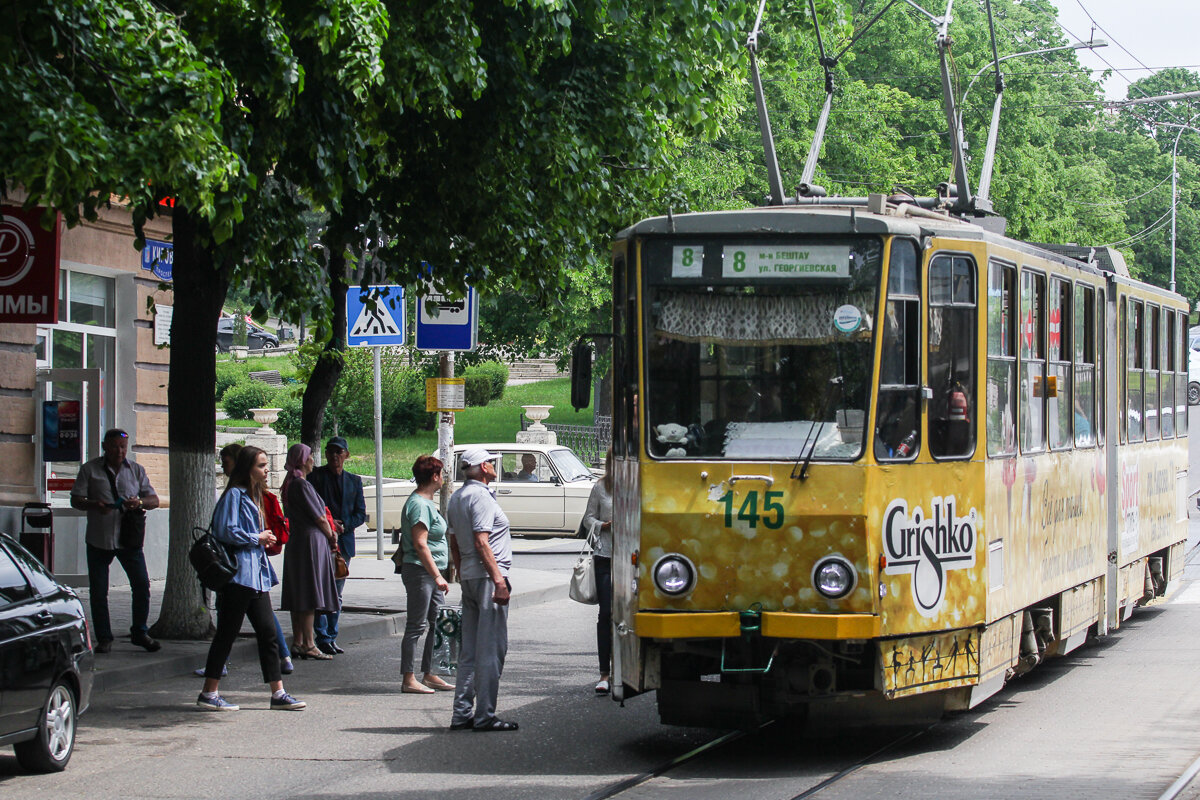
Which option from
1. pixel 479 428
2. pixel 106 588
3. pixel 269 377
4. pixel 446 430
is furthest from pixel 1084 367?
pixel 269 377

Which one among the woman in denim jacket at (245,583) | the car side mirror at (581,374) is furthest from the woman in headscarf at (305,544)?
the car side mirror at (581,374)

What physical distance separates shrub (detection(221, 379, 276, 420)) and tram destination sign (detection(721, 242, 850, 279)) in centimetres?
4485

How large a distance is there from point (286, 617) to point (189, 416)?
9.58ft

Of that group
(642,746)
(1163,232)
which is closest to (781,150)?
(642,746)

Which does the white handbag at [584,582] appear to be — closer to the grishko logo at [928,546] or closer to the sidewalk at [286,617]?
the grishko logo at [928,546]

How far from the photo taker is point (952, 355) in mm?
8602

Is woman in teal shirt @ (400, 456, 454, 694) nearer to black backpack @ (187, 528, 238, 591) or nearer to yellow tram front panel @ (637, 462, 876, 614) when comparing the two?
black backpack @ (187, 528, 238, 591)

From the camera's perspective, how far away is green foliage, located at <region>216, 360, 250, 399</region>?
57.4m

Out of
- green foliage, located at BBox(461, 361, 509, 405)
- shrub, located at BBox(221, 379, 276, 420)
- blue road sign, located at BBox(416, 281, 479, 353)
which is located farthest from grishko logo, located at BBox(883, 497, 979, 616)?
green foliage, located at BBox(461, 361, 509, 405)

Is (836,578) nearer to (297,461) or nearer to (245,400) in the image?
(297,461)

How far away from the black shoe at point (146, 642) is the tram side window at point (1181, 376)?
9.77 metres

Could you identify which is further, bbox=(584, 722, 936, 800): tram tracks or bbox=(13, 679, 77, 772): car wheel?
bbox=(13, 679, 77, 772): car wheel

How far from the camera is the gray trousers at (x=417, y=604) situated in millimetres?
10781

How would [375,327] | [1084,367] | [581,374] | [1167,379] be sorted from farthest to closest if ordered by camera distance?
[375,327]
[1167,379]
[1084,367]
[581,374]
